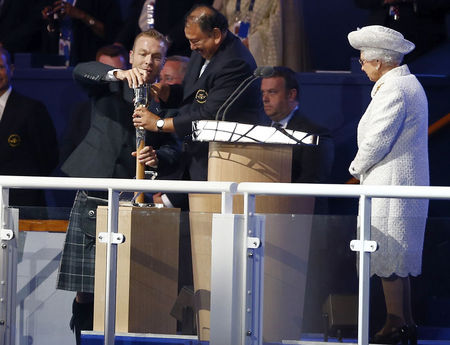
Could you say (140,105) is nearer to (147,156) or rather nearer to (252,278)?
(147,156)

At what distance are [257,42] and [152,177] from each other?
7.07ft

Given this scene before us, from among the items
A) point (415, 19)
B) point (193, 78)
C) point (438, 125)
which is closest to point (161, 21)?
point (415, 19)

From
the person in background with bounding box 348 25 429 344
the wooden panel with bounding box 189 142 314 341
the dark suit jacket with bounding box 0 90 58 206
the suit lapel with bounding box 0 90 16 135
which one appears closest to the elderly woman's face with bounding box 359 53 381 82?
the person in background with bounding box 348 25 429 344

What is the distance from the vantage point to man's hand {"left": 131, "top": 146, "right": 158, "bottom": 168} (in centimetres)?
401

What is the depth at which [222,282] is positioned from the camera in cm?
325

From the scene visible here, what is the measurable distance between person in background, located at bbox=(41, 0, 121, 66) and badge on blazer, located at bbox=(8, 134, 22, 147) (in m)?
1.26

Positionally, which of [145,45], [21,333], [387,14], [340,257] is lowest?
[21,333]

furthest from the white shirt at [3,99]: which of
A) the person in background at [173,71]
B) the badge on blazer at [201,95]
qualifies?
the badge on blazer at [201,95]

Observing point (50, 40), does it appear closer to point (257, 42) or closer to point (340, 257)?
point (257, 42)

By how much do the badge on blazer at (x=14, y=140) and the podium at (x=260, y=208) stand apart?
2183mm

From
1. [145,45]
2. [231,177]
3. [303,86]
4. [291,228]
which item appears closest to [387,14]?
[303,86]

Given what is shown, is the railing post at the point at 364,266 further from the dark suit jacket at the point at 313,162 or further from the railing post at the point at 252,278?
the dark suit jacket at the point at 313,162

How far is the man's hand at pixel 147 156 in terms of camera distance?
401cm

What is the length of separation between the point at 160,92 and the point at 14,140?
1555 mm
